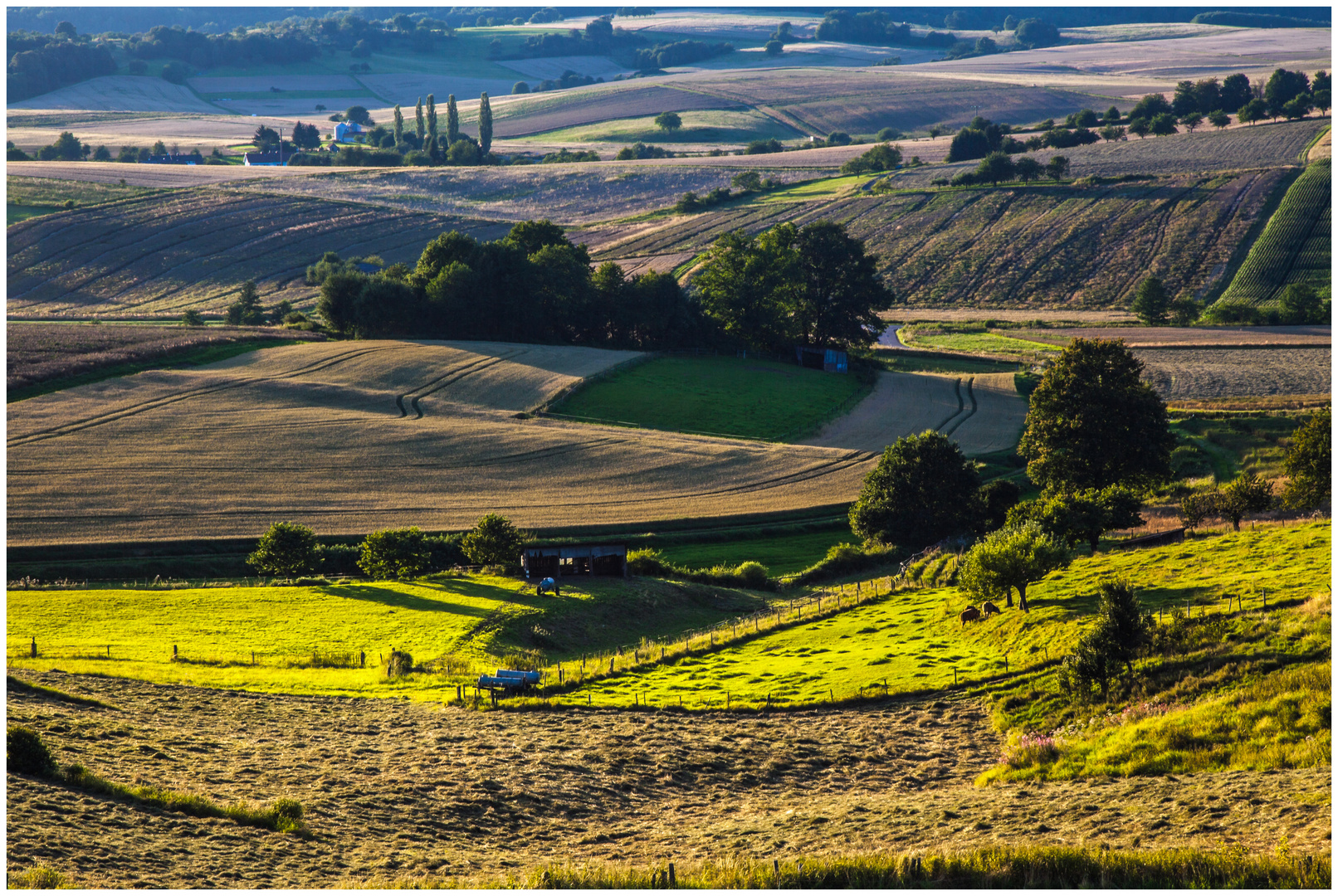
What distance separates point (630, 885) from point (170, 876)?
10.1 metres

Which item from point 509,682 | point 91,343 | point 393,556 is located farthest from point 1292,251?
point 91,343

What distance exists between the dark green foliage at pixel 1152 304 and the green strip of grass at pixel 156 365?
9674 cm

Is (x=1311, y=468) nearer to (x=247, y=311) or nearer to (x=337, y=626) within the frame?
(x=337, y=626)

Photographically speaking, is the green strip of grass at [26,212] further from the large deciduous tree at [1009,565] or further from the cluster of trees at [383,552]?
the large deciduous tree at [1009,565]

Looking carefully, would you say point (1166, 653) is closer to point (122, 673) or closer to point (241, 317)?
point (122, 673)

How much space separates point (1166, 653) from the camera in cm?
3731

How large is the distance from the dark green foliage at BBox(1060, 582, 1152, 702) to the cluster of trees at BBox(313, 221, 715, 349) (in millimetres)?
85360

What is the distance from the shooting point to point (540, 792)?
3203 centimetres

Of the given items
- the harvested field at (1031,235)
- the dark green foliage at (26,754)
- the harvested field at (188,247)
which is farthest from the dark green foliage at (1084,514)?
the harvested field at (188,247)

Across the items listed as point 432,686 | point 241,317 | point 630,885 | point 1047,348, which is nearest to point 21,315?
point 241,317

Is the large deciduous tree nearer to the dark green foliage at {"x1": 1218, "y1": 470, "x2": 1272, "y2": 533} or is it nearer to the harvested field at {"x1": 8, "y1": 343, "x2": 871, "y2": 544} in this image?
the dark green foliage at {"x1": 1218, "y1": 470, "x2": 1272, "y2": 533}

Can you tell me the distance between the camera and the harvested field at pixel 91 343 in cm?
8881

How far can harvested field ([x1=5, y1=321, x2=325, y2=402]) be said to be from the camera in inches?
3497

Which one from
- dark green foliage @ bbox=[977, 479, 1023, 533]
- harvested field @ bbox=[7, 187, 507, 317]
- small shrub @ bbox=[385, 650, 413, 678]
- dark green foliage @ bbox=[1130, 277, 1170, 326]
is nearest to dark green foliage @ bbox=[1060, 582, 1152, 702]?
small shrub @ bbox=[385, 650, 413, 678]
